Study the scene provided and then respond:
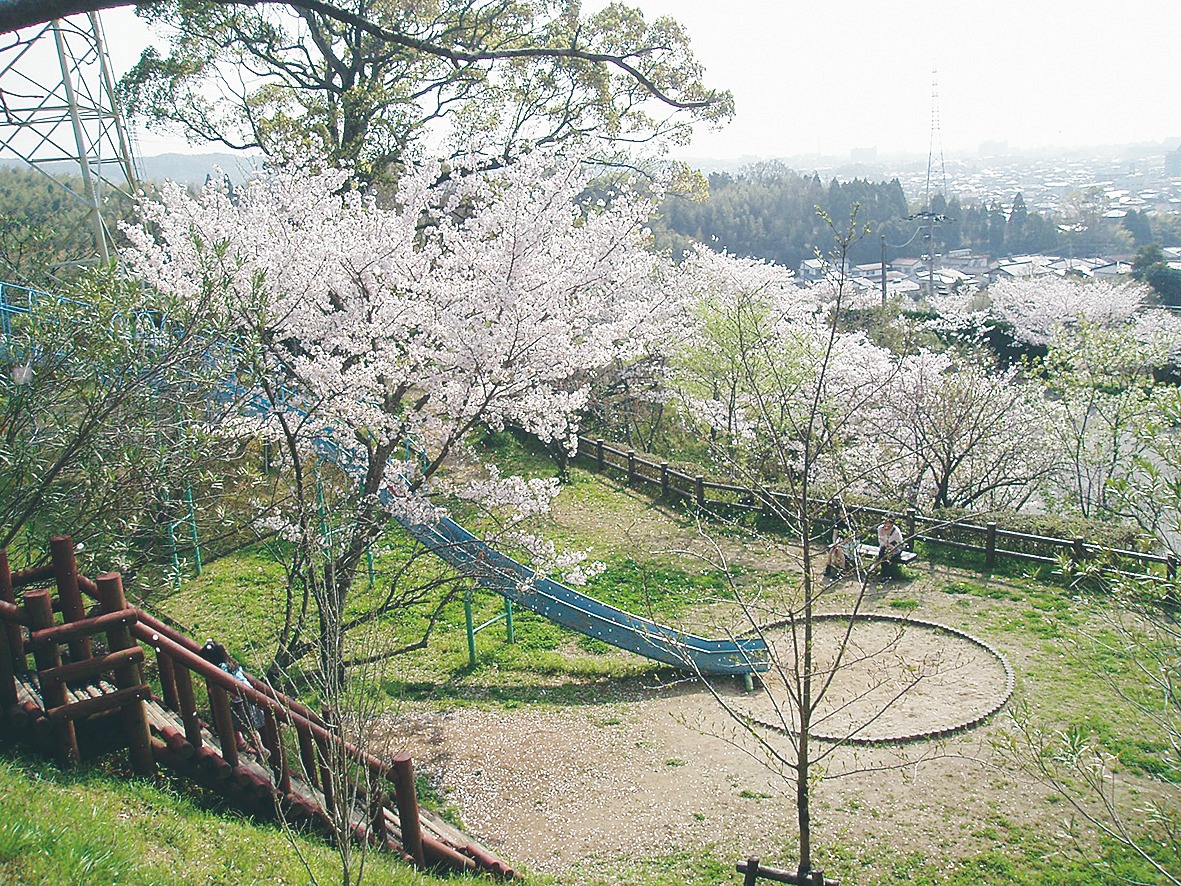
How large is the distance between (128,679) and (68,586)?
2.10 feet

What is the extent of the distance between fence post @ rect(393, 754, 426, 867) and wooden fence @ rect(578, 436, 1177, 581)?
231 inches

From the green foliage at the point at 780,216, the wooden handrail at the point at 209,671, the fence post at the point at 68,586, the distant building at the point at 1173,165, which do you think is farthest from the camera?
the distant building at the point at 1173,165

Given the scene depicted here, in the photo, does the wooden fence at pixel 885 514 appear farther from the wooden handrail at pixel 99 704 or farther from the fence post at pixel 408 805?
the wooden handrail at pixel 99 704

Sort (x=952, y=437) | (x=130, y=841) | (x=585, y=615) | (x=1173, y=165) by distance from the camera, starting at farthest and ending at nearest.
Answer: (x=1173, y=165), (x=952, y=437), (x=585, y=615), (x=130, y=841)

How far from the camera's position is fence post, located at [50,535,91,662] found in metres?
4.87

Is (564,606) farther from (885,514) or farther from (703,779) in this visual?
(885,514)

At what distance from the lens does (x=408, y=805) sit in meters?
5.67

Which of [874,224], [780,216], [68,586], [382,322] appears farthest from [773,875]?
[780,216]

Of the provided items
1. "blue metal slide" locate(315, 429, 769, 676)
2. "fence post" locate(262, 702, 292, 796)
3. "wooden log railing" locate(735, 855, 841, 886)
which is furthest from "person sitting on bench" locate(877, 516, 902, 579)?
"fence post" locate(262, 702, 292, 796)

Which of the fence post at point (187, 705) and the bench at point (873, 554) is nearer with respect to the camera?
the fence post at point (187, 705)

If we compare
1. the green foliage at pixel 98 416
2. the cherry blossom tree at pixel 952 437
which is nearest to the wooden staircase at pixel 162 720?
the green foliage at pixel 98 416

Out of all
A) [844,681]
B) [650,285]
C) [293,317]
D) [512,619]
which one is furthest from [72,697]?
[650,285]

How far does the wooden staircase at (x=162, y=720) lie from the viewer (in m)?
4.76

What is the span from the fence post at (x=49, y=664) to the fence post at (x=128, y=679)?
0.27 m
